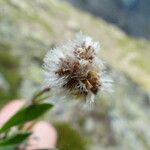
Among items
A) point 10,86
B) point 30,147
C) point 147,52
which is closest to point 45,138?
point 30,147

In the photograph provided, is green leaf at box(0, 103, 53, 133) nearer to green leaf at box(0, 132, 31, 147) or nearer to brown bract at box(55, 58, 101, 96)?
green leaf at box(0, 132, 31, 147)

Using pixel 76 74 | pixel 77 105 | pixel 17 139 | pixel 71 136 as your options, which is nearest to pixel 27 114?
pixel 17 139

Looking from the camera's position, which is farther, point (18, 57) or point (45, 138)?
point (18, 57)

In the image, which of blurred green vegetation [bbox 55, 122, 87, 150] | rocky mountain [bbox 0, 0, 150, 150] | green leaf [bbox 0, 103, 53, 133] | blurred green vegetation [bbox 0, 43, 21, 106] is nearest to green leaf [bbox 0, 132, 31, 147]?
green leaf [bbox 0, 103, 53, 133]

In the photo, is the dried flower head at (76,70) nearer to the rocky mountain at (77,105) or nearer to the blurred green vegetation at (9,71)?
the rocky mountain at (77,105)

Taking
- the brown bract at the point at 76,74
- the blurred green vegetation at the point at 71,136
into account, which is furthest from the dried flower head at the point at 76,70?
the blurred green vegetation at the point at 71,136

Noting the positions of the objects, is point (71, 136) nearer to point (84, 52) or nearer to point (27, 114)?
point (27, 114)

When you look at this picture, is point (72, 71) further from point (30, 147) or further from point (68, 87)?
point (30, 147)

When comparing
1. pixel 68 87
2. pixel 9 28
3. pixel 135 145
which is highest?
pixel 9 28
